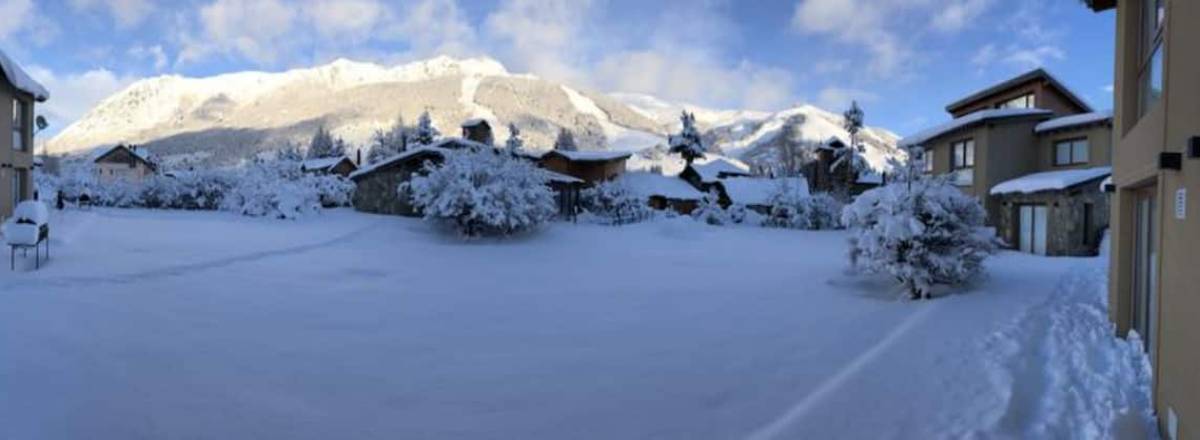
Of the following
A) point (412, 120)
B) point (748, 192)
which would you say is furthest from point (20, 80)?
point (412, 120)

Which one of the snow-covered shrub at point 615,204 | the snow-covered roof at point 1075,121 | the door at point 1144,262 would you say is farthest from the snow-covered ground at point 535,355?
the snow-covered shrub at point 615,204

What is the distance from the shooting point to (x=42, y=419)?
5160mm

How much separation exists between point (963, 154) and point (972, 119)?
2252 mm

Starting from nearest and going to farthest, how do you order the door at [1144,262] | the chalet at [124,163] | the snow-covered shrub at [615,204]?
1. the door at [1144,262]
2. the snow-covered shrub at [615,204]
3. the chalet at [124,163]

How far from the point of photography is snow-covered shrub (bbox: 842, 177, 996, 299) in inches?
510

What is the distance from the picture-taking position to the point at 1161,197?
6.21 m

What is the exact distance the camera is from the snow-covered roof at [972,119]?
24.5 metres

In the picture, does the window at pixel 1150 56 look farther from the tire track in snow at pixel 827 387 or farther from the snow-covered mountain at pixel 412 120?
the snow-covered mountain at pixel 412 120

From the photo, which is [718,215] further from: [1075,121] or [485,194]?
[1075,121]

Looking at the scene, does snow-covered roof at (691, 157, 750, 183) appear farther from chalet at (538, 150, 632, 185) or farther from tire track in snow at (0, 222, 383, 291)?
tire track in snow at (0, 222, 383, 291)

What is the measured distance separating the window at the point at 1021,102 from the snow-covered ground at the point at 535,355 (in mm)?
13245

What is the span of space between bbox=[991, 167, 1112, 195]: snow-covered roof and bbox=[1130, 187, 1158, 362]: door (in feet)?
47.1

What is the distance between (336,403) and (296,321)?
429 cm

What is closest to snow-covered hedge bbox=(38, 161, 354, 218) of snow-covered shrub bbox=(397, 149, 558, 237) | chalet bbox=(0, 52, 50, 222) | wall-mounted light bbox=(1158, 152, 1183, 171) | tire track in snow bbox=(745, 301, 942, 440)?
snow-covered shrub bbox=(397, 149, 558, 237)
